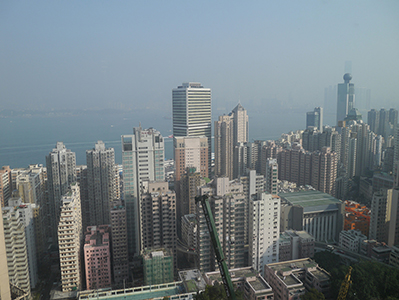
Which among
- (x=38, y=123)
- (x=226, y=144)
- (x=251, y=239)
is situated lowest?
(x=251, y=239)

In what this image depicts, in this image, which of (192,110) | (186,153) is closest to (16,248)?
(186,153)

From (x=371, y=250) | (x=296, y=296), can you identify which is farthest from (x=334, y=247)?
(x=296, y=296)

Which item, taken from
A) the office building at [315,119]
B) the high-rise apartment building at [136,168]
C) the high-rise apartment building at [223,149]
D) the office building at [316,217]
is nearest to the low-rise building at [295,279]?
the office building at [316,217]

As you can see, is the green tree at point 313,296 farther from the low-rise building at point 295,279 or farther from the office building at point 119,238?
the office building at point 119,238

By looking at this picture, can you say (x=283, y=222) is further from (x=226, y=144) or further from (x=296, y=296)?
(x=226, y=144)

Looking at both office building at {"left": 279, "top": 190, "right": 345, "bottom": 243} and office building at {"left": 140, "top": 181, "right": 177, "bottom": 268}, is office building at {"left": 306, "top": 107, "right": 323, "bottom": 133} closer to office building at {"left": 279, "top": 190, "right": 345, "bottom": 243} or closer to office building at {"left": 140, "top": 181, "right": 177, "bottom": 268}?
office building at {"left": 279, "top": 190, "right": 345, "bottom": 243}

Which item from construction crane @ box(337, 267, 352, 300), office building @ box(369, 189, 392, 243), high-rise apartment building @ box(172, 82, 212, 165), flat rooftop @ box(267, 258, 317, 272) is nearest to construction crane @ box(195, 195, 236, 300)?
flat rooftop @ box(267, 258, 317, 272)

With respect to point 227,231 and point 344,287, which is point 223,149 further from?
point 344,287
